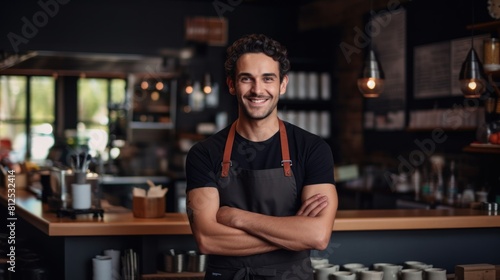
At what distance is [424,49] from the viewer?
7.35 meters

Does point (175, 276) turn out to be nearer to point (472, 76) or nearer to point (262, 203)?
point (262, 203)

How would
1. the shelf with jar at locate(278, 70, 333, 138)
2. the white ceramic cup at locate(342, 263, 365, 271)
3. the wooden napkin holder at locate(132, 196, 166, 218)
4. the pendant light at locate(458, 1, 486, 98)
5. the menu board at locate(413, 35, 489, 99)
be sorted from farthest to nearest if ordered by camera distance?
the shelf with jar at locate(278, 70, 333, 138) < the menu board at locate(413, 35, 489, 99) < the pendant light at locate(458, 1, 486, 98) < the wooden napkin holder at locate(132, 196, 166, 218) < the white ceramic cup at locate(342, 263, 365, 271)

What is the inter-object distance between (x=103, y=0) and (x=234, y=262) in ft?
22.9

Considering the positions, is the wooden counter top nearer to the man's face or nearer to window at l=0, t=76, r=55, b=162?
the man's face

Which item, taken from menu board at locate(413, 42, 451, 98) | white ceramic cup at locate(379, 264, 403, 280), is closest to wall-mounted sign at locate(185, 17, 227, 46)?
menu board at locate(413, 42, 451, 98)

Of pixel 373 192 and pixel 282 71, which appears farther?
pixel 373 192

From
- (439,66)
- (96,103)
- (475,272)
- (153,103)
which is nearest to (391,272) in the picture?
(475,272)

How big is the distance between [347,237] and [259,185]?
1.60m

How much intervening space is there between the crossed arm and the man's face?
0.35 m

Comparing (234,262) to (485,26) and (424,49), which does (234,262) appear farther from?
(424,49)

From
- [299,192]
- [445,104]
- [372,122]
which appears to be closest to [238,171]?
[299,192]

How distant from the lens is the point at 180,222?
4.04 metres

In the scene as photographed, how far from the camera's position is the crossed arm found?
2.77m

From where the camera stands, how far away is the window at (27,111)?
12.2m
